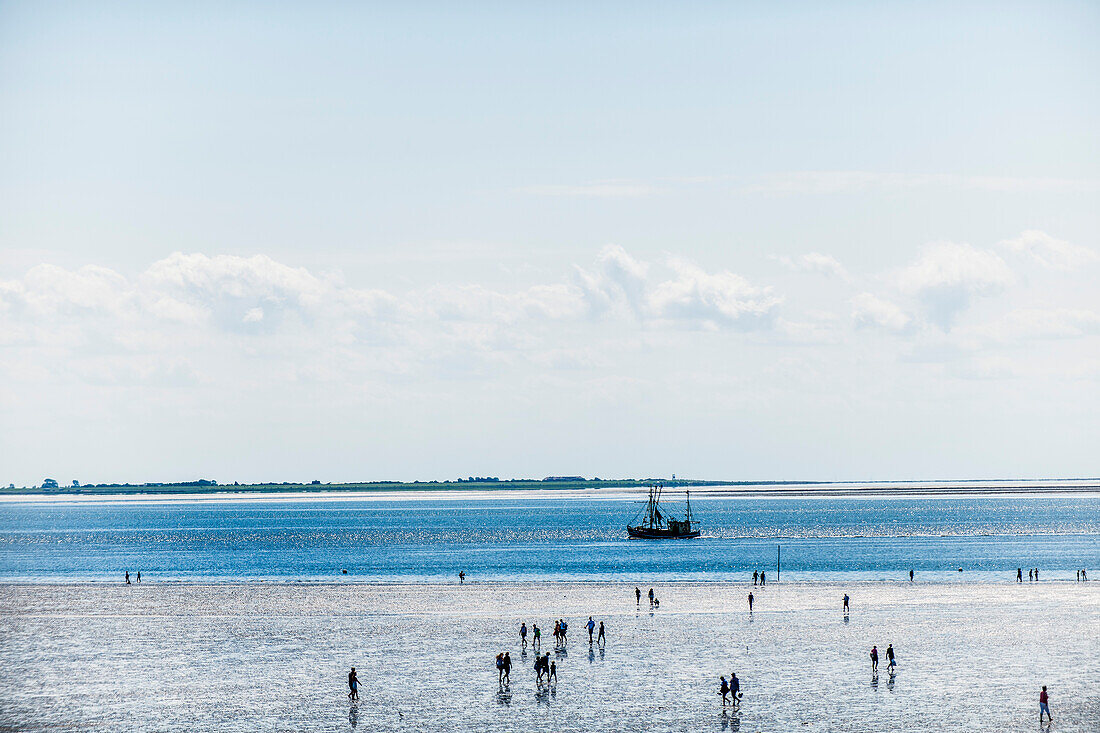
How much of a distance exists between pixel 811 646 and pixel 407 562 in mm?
72751

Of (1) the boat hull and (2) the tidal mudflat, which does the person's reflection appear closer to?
(2) the tidal mudflat

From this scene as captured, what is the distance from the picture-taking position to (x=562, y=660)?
55.5 m

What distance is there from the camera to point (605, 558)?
126m

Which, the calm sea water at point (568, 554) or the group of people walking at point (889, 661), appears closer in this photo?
the group of people walking at point (889, 661)

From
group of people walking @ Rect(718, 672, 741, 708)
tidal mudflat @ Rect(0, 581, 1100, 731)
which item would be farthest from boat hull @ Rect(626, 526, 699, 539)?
group of people walking @ Rect(718, 672, 741, 708)

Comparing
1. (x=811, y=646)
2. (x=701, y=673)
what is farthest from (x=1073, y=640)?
(x=701, y=673)

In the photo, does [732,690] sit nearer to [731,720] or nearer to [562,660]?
[731,720]

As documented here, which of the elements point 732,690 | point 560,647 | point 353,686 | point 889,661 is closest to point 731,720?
point 732,690

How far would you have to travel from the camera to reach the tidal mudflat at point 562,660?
43.7 m

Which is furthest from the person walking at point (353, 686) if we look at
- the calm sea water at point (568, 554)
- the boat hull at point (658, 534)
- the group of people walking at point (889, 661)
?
the boat hull at point (658, 534)

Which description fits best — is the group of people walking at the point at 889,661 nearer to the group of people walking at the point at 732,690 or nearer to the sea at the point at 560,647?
the sea at the point at 560,647

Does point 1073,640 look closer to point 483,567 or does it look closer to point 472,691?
point 472,691

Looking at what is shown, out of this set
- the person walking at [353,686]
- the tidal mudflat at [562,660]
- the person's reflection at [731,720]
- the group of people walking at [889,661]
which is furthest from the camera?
the group of people walking at [889,661]

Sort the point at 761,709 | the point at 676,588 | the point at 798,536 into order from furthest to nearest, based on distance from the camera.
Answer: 1. the point at 798,536
2. the point at 676,588
3. the point at 761,709
